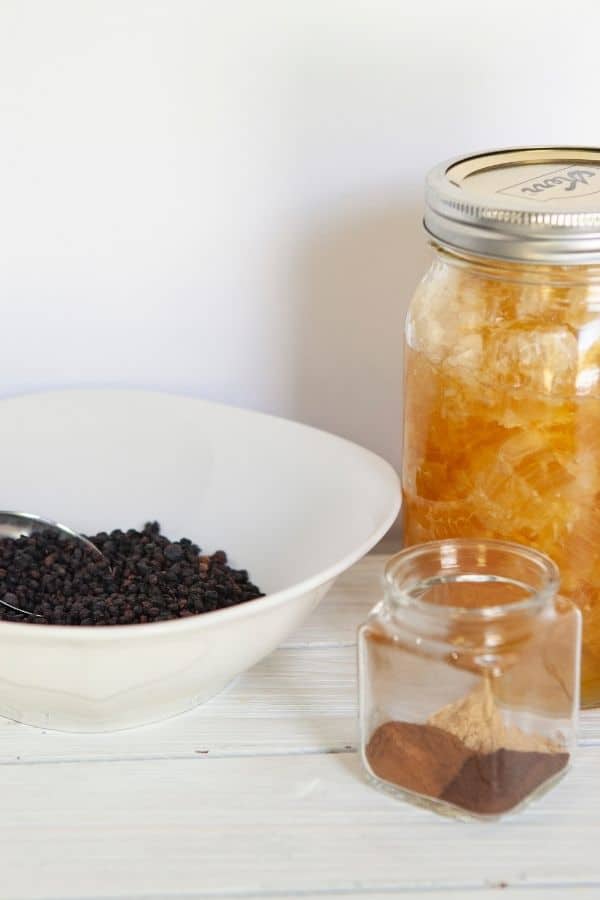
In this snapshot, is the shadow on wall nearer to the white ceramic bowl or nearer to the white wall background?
the white wall background

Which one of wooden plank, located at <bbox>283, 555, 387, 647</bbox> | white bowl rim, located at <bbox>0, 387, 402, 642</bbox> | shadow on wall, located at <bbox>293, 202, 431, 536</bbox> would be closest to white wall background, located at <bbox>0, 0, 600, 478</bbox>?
shadow on wall, located at <bbox>293, 202, 431, 536</bbox>

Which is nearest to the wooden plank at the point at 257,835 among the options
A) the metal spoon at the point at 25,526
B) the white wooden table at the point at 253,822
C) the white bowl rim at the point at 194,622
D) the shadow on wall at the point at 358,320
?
the white wooden table at the point at 253,822

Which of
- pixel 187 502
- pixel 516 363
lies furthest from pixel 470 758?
pixel 187 502

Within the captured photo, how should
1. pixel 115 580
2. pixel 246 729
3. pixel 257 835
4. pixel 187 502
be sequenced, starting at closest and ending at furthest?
1. pixel 257 835
2. pixel 246 729
3. pixel 115 580
4. pixel 187 502

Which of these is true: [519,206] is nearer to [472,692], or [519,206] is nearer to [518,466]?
[518,466]

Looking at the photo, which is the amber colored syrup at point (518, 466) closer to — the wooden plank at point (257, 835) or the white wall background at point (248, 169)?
the wooden plank at point (257, 835)

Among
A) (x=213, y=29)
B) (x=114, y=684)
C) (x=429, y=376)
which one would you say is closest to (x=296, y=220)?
(x=213, y=29)
